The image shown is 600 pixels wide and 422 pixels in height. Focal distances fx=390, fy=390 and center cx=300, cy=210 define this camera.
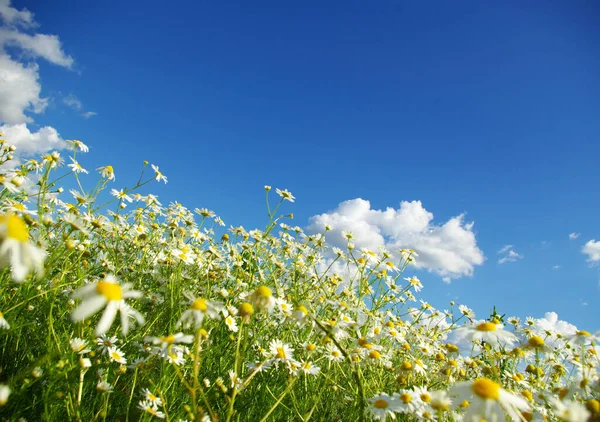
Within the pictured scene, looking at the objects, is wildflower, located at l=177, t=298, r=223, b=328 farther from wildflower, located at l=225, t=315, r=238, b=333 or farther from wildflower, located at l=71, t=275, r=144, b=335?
wildflower, located at l=225, t=315, r=238, b=333

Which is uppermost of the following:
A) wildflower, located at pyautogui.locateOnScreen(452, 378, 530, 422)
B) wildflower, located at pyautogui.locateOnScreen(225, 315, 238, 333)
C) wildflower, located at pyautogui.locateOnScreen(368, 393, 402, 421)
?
wildflower, located at pyautogui.locateOnScreen(225, 315, 238, 333)

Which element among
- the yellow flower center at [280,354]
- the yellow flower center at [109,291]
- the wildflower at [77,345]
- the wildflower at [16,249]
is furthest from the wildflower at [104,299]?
the yellow flower center at [280,354]

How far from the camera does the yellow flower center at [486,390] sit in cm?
133

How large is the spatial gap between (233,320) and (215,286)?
1.20 metres

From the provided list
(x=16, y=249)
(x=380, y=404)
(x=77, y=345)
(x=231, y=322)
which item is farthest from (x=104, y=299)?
(x=231, y=322)

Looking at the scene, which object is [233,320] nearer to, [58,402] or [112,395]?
[112,395]

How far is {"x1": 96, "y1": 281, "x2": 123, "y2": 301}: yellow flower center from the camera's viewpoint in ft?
4.40

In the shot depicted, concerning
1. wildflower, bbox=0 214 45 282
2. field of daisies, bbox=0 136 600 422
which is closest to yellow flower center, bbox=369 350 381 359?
field of daisies, bbox=0 136 600 422

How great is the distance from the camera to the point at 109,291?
136 cm

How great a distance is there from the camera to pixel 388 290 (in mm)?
4324

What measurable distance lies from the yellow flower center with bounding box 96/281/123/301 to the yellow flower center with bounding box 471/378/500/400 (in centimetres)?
130

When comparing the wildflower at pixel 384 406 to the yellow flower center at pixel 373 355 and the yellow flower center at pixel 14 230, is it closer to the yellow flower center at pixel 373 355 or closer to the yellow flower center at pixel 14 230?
the yellow flower center at pixel 373 355

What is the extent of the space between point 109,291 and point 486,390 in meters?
1.35

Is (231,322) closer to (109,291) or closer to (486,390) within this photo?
(109,291)
